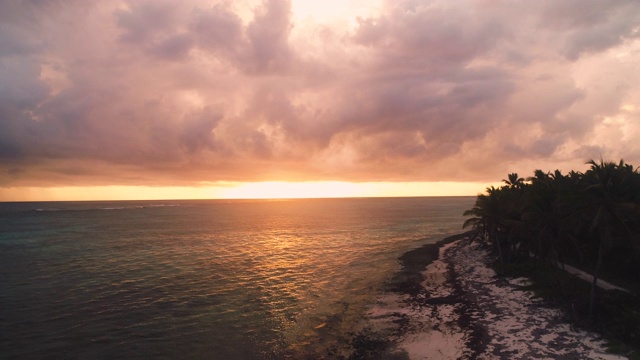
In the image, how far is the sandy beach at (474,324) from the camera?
87.1ft

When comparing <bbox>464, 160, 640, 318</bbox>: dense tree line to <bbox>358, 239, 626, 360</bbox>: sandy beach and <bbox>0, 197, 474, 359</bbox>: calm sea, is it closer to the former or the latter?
<bbox>358, 239, 626, 360</bbox>: sandy beach

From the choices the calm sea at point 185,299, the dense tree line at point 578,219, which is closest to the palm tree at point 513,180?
the dense tree line at point 578,219

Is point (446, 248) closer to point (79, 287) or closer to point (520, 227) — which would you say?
point (520, 227)

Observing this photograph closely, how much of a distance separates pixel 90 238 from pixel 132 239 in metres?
13.5

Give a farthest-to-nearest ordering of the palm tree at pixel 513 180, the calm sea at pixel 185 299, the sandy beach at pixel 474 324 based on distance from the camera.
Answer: the palm tree at pixel 513 180 < the calm sea at pixel 185 299 < the sandy beach at pixel 474 324

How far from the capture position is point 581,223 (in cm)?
3019

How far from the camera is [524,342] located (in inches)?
1093

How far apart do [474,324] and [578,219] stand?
41.0 ft

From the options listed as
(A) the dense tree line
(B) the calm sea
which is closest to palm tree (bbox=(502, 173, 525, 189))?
(A) the dense tree line

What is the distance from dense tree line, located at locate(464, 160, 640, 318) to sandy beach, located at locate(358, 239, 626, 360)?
442 centimetres

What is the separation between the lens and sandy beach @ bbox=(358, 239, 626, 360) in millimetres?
26562

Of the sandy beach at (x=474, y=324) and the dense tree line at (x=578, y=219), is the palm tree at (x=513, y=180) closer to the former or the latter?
the dense tree line at (x=578, y=219)

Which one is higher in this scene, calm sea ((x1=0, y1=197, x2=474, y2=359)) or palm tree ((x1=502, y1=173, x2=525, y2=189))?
palm tree ((x1=502, y1=173, x2=525, y2=189))

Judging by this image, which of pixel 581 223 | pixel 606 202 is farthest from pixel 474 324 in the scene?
pixel 606 202
